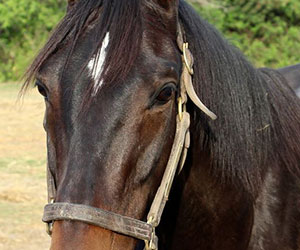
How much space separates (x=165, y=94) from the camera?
2.26 meters

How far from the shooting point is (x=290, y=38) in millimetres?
18750

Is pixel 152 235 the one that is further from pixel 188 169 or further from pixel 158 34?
pixel 158 34

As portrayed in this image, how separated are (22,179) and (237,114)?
5536 millimetres

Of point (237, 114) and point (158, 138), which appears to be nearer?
point (158, 138)

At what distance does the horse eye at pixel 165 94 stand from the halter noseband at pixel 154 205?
0.11 meters

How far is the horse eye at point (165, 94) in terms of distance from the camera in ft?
7.37

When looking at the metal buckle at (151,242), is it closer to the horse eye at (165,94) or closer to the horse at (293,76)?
the horse eye at (165,94)

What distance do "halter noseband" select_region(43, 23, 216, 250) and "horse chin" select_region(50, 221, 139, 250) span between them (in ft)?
0.08

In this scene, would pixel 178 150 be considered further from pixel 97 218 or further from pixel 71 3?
pixel 71 3

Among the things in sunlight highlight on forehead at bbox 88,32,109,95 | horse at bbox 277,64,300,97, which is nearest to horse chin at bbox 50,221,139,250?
sunlight highlight on forehead at bbox 88,32,109,95

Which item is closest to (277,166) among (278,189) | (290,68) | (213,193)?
(278,189)

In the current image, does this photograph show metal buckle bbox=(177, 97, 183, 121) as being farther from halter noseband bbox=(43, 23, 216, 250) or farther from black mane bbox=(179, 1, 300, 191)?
black mane bbox=(179, 1, 300, 191)

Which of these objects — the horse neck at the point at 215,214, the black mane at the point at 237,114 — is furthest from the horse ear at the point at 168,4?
the horse neck at the point at 215,214

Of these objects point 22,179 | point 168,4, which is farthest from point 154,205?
point 22,179
